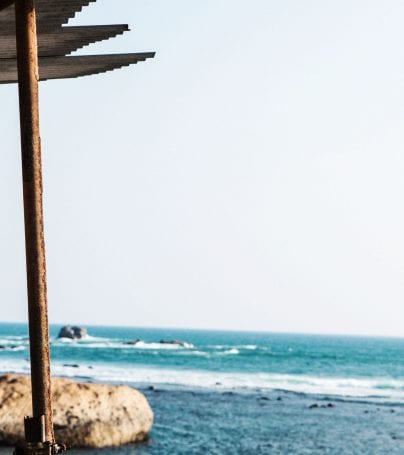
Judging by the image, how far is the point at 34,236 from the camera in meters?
4.27

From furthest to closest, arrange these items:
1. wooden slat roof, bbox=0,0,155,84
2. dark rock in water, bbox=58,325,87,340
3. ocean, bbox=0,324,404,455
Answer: dark rock in water, bbox=58,325,87,340, ocean, bbox=0,324,404,455, wooden slat roof, bbox=0,0,155,84

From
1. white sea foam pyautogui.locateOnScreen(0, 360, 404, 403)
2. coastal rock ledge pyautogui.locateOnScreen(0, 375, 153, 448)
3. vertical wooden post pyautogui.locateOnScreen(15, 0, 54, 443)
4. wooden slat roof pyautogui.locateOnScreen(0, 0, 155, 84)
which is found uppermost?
wooden slat roof pyautogui.locateOnScreen(0, 0, 155, 84)

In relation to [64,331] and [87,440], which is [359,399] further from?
[64,331]

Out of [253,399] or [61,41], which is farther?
[253,399]

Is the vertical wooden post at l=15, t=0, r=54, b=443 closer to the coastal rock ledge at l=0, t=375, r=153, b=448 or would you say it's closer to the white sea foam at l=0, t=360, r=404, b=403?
the coastal rock ledge at l=0, t=375, r=153, b=448

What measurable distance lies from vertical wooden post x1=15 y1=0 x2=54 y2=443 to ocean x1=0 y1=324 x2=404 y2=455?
1747 centimetres

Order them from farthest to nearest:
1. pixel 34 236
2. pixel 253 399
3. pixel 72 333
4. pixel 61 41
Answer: pixel 72 333 → pixel 253 399 → pixel 61 41 → pixel 34 236

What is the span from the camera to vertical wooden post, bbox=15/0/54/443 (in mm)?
4238

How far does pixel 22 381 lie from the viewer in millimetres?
22484

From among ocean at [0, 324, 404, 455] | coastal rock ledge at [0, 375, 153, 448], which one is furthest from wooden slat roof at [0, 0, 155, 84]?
ocean at [0, 324, 404, 455]

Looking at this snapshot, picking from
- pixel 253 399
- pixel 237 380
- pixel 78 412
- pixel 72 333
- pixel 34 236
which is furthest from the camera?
pixel 72 333

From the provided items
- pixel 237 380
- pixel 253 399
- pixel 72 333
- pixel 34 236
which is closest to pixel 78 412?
pixel 34 236

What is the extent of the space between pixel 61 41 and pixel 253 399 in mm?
38677

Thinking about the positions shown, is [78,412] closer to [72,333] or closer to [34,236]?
[34,236]
